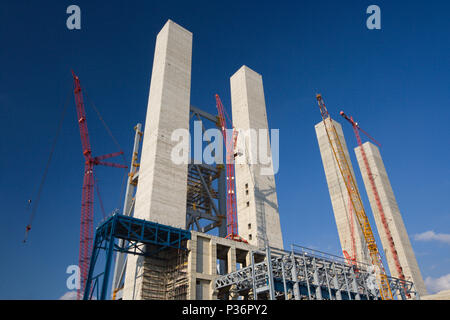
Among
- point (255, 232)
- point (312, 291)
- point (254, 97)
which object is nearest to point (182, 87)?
point (254, 97)

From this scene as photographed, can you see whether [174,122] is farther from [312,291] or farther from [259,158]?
[312,291]

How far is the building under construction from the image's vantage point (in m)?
45.6

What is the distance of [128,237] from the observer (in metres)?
46.7

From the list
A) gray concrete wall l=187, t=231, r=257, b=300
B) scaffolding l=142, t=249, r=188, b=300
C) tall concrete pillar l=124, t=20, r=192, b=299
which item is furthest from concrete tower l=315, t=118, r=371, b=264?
scaffolding l=142, t=249, r=188, b=300

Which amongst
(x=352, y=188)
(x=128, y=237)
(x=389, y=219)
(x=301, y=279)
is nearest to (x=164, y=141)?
(x=128, y=237)

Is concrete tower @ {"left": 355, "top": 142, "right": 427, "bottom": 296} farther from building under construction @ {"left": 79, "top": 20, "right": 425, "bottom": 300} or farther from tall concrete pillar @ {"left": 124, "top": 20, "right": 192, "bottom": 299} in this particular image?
tall concrete pillar @ {"left": 124, "top": 20, "right": 192, "bottom": 299}

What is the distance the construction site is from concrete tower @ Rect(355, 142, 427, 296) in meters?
0.35

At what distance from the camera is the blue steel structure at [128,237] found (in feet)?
140

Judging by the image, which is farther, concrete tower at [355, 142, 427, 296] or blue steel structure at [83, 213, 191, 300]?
concrete tower at [355, 142, 427, 296]

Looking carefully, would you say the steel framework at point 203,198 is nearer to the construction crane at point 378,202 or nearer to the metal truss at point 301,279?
the metal truss at point 301,279

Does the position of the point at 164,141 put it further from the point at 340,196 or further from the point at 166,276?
the point at 340,196
